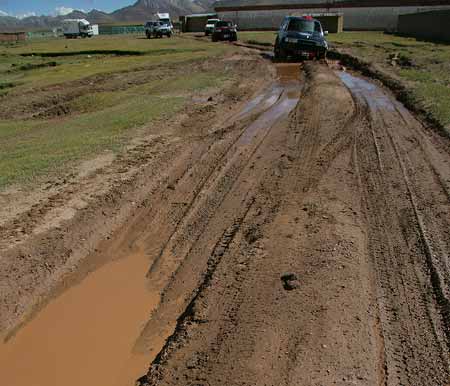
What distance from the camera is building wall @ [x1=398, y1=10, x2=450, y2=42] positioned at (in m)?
37.8

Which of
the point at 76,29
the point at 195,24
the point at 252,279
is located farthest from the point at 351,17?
the point at 252,279

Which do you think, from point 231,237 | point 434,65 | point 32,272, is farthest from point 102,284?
point 434,65

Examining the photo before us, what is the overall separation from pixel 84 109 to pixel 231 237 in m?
12.0

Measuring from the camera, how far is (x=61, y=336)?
5035mm

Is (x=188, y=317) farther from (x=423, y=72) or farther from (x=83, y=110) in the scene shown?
(x=423, y=72)

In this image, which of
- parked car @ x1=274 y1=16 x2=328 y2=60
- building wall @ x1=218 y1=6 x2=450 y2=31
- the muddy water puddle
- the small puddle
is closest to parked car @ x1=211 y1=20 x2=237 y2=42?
parked car @ x1=274 y1=16 x2=328 y2=60

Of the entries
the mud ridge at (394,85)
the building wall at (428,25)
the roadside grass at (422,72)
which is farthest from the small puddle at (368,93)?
the building wall at (428,25)

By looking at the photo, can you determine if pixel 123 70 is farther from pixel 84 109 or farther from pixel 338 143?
pixel 338 143

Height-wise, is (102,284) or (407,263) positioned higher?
(407,263)

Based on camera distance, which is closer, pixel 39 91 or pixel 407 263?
pixel 407 263

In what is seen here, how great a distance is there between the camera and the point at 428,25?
4244cm

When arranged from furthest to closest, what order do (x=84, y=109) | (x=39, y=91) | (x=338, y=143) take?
(x=39, y=91) → (x=84, y=109) → (x=338, y=143)

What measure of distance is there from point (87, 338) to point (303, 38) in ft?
74.0

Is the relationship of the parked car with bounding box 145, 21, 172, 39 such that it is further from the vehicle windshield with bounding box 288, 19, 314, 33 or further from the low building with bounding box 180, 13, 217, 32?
the vehicle windshield with bounding box 288, 19, 314, 33
